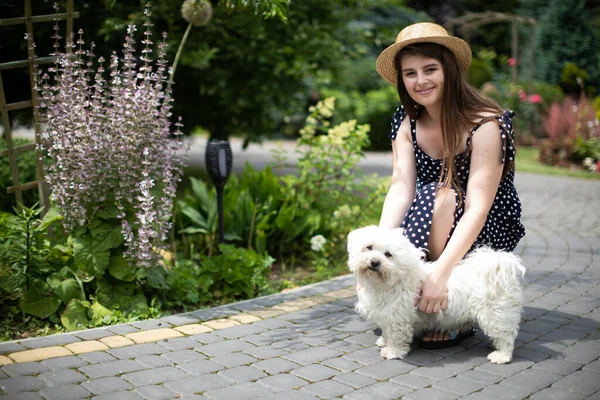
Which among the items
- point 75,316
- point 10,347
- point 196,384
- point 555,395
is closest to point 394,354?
point 555,395

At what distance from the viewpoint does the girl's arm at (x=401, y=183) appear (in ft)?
12.3

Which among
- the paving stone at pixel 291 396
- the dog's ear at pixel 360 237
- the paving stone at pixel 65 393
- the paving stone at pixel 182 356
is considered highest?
the dog's ear at pixel 360 237

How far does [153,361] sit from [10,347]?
832 millimetres

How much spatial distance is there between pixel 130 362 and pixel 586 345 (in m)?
2.50

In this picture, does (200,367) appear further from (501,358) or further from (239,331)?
(501,358)

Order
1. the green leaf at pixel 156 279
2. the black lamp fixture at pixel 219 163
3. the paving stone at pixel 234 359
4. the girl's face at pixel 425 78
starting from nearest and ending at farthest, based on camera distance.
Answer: the paving stone at pixel 234 359, the girl's face at pixel 425 78, the green leaf at pixel 156 279, the black lamp fixture at pixel 219 163

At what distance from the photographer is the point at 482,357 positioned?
3264mm

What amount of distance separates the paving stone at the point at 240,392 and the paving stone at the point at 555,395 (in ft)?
4.04

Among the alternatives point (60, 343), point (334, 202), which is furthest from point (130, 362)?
point (334, 202)

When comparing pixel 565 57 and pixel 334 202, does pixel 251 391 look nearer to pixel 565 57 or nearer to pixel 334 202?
pixel 334 202

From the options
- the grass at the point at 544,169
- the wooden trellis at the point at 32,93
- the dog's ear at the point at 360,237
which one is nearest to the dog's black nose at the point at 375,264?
the dog's ear at the point at 360,237

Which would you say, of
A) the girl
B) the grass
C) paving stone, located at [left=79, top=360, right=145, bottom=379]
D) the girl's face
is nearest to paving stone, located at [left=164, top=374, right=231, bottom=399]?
paving stone, located at [left=79, top=360, right=145, bottom=379]

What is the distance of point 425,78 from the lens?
3.43m

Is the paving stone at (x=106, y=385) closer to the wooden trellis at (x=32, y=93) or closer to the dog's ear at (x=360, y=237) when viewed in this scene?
the dog's ear at (x=360, y=237)
